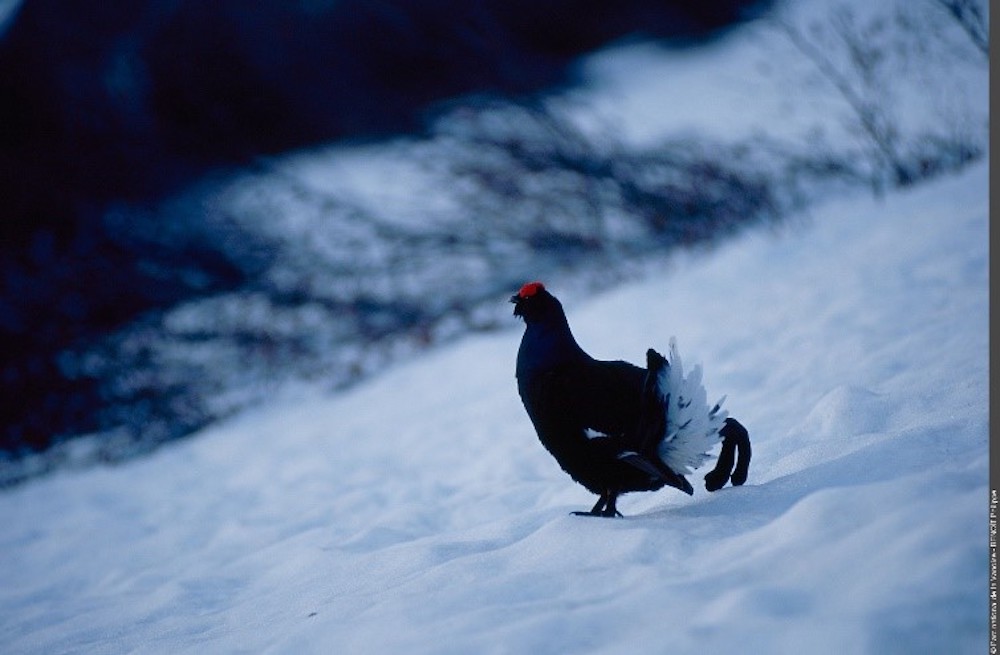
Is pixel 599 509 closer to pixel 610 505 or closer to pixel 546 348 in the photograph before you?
pixel 610 505

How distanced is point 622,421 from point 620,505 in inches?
25.2

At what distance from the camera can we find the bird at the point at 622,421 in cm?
176

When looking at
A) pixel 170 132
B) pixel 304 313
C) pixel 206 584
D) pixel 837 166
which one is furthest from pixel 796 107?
pixel 170 132

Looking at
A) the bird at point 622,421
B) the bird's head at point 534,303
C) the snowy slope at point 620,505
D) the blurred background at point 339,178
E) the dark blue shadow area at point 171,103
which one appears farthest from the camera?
the dark blue shadow area at point 171,103

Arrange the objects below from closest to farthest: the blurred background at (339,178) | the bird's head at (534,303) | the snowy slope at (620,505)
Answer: the snowy slope at (620,505)
the bird's head at (534,303)
the blurred background at (339,178)

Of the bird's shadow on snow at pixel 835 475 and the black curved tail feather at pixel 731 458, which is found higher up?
the black curved tail feather at pixel 731 458

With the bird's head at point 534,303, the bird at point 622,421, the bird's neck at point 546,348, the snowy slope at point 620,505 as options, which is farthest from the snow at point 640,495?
the bird's head at point 534,303

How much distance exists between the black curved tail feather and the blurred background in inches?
154

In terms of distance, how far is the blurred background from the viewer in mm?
5375

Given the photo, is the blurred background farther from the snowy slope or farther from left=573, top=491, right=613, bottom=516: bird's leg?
left=573, top=491, right=613, bottom=516: bird's leg

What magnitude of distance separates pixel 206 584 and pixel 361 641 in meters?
1.33

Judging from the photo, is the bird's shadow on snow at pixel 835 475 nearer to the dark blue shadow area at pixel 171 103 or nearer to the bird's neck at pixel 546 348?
the bird's neck at pixel 546 348

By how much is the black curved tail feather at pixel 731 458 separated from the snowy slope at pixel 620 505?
0.06m

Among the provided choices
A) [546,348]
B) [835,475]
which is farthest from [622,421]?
[835,475]
